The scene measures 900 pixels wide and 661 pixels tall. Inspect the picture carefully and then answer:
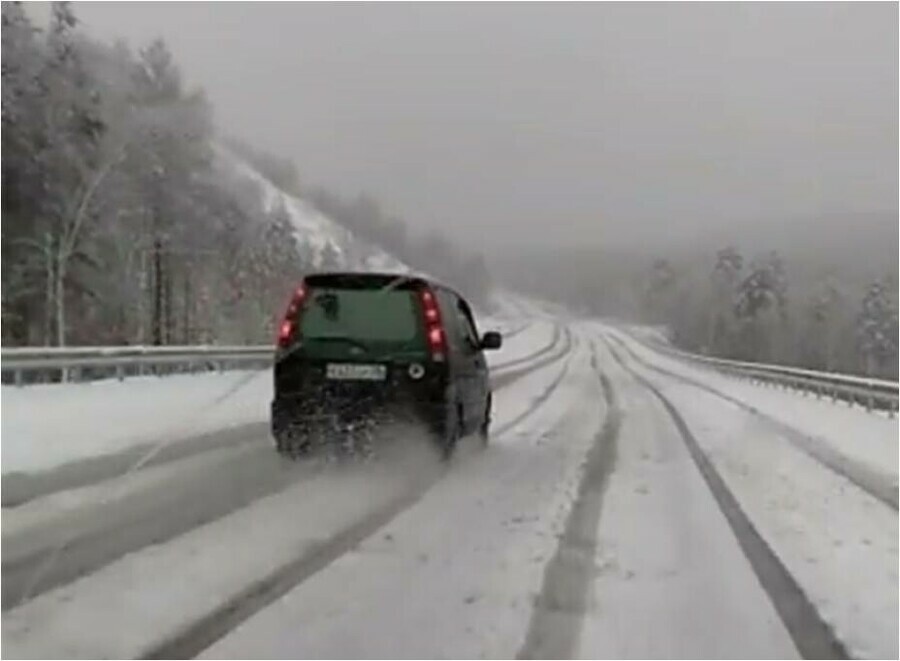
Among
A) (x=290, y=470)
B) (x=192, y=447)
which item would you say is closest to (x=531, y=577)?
(x=290, y=470)

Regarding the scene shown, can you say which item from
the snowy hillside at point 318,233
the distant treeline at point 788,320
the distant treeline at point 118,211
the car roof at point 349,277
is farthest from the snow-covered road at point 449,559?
the distant treeline at point 788,320

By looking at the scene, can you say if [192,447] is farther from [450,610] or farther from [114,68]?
[114,68]

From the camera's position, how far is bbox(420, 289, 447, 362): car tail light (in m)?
12.3

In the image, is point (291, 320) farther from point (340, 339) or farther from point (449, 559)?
point (449, 559)

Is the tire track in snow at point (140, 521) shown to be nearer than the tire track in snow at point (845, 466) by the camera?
Yes

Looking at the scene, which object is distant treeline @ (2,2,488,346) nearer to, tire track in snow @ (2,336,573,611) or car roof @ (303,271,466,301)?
car roof @ (303,271,466,301)

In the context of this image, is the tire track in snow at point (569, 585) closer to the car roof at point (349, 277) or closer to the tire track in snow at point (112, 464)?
the car roof at point (349, 277)

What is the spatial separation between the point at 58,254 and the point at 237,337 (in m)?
17.0

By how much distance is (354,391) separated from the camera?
12.0m

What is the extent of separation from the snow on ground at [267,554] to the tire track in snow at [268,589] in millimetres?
69

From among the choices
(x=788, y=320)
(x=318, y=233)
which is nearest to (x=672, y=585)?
(x=318, y=233)

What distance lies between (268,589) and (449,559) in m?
1.36

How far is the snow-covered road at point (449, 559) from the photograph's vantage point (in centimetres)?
584

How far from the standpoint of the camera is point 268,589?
6.65m
